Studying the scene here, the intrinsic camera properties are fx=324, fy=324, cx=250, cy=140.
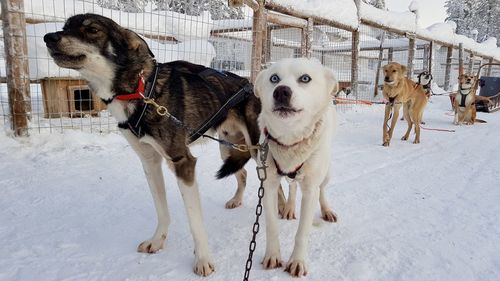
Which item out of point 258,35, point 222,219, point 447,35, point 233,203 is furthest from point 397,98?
point 447,35

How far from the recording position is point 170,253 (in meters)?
1.98

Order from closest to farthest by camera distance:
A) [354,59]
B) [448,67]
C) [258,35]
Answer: [258,35], [354,59], [448,67]

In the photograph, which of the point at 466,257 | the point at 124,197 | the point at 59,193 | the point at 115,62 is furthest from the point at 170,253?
the point at 466,257

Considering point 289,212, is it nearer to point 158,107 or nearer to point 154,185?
point 154,185

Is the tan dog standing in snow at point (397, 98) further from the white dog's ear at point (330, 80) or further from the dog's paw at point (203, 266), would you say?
the dog's paw at point (203, 266)

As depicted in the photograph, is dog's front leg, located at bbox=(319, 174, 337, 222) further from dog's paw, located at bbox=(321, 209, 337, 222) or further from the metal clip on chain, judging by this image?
the metal clip on chain

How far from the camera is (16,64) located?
12.3 ft

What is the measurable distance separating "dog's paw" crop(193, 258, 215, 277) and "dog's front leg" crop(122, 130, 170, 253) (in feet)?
1.13

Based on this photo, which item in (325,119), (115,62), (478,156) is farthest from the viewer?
(478,156)

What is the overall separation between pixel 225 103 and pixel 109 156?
2246mm

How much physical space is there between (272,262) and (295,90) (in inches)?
37.7

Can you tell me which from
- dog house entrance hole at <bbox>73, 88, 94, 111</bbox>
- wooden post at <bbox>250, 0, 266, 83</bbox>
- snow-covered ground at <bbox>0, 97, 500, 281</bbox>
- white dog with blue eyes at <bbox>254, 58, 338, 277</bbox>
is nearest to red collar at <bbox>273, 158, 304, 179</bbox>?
white dog with blue eyes at <bbox>254, 58, 338, 277</bbox>

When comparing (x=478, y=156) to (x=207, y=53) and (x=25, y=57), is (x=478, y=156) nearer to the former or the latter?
(x=207, y=53)

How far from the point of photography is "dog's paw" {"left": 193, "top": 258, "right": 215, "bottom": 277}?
1.75 metres
